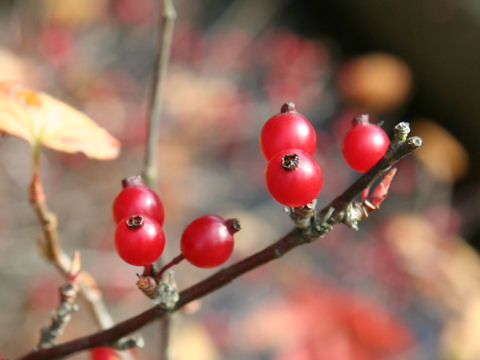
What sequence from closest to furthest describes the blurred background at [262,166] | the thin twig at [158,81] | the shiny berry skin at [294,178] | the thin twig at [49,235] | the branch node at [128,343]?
the shiny berry skin at [294,178], the branch node at [128,343], the thin twig at [49,235], the thin twig at [158,81], the blurred background at [262,166]

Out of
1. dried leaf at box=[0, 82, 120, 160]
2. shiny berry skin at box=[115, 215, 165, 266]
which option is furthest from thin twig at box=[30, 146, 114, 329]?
shiny berry skin at box=[115, 215, 165, 266]

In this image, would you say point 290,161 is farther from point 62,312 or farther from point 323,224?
point 62,312

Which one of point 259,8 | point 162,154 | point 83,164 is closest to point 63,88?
point 83,164

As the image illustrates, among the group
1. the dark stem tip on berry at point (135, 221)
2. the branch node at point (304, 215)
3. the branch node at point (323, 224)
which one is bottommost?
the branch node at point (323, 224)

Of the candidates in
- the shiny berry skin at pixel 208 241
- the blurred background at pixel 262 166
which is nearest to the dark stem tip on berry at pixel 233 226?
the shiny berry skin at pixel 208 241

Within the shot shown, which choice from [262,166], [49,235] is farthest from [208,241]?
[262,166]

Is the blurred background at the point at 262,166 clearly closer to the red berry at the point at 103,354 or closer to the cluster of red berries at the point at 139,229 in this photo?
the red berry at the point at 103,354

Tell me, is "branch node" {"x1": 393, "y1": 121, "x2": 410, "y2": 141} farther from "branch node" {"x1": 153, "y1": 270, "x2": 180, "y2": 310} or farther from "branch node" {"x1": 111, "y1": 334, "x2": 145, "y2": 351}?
"branch node" {"x1": 111, "y1": 334, "x2": 145, "y2": 351}
